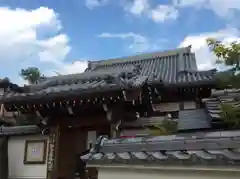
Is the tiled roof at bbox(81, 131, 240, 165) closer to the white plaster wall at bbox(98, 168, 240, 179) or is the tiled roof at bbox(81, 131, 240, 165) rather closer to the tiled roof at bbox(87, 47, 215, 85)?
the white plaster wall at bbox(98, 168, 240, 179)

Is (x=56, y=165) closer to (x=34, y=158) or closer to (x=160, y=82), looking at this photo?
(x=34, y=158)

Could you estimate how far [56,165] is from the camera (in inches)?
351

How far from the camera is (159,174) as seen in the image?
12.8 feet

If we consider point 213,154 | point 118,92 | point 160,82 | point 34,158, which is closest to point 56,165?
point 34,158

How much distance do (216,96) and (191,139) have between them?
2.33 meters

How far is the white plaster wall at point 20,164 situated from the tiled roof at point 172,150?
542cm

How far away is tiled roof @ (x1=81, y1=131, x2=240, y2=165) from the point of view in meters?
3.45

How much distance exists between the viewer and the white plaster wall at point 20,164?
9.25 metres

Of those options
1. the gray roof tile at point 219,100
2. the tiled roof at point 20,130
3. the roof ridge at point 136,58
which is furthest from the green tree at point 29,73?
the gray roof tile at point 219,100

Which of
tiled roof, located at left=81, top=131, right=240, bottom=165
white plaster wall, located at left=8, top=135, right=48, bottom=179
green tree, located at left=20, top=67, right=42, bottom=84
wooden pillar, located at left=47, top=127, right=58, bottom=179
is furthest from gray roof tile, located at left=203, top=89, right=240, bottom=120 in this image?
green tree, located at left=20, top=67, right=42, bottom=84

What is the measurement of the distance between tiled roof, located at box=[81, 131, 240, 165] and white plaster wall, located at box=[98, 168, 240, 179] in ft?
0.63

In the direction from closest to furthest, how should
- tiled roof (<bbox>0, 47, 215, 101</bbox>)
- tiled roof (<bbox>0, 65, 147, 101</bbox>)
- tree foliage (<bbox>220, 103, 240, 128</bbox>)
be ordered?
tree foliage (<bbox>220, 103, 240, 128</bbox>), tiled roof (<bbox>0, 65, 147, 101</bbox>), tiled roof (<bbox>0, 47, 215, 101</bbox>)

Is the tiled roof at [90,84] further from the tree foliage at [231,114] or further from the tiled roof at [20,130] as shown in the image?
the tree foliage at [231,114]

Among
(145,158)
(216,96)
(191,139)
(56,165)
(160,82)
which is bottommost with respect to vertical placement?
(56,165)
